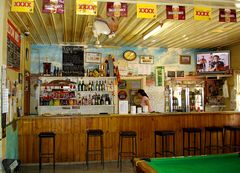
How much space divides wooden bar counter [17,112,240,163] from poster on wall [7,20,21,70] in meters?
1.41

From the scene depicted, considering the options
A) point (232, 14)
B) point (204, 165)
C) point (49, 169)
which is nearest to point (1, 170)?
point (49, 169)

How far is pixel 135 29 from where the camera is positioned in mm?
6859

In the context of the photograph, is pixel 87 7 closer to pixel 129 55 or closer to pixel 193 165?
pixel 193 165

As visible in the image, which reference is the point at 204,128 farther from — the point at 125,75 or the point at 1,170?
the point at 1,170

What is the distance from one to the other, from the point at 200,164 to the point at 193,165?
0.32 ft

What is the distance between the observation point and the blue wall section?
17.2 feet

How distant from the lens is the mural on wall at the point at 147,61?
8961 millimetres

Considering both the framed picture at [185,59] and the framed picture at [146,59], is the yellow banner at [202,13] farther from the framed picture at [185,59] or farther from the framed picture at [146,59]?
the framed picture at [185,59]

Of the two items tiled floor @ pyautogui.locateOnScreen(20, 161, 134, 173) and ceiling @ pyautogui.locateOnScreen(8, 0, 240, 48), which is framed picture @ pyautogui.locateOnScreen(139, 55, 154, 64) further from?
tiled floor @ pyautogui.locateOnScreen(20, 161, 134, 173)

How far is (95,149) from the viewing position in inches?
270

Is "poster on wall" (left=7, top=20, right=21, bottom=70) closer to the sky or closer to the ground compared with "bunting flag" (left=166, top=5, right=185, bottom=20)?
closer to the ground

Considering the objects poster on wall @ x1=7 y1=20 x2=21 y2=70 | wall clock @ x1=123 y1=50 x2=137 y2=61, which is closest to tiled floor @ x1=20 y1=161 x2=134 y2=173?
poster on wall @ x1=7 y1=20 x2=21 y2=70

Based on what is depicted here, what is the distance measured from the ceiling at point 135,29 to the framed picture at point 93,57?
418 mm

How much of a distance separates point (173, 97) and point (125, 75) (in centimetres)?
187
